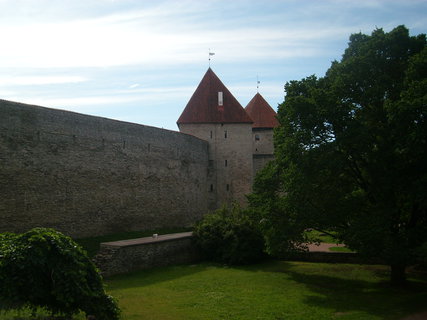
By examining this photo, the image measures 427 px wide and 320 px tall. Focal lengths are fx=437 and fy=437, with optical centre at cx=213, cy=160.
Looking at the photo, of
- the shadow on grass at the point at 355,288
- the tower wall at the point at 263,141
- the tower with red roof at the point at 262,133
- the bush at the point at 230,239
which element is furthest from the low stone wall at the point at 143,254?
the tower wall at the point at 263,141

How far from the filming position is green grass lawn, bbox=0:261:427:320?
9328mm

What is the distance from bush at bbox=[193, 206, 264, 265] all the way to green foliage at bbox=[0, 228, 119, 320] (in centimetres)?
885

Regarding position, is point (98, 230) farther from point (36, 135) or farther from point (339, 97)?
point (339, 97)

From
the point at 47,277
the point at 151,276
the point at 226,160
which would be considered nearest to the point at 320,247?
the point at 151,276

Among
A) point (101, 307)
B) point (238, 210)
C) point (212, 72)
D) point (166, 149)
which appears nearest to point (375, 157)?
point (238, 210)

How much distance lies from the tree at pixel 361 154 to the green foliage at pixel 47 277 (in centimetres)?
674

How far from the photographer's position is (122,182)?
1886 centimetres

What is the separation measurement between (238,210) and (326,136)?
20.4 ft

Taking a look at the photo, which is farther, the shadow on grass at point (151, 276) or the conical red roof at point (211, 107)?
the conical red roof at point (211, 107)

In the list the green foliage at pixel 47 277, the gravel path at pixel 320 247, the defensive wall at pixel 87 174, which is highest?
the defensive wall at pixel 87 174

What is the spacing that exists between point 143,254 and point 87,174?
4434 millimetres

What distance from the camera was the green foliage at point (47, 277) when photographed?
21.9ft

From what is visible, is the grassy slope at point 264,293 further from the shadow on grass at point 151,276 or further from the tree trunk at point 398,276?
the tree trunk at point 398,276

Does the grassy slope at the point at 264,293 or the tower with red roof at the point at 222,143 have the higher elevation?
the tower with red roof at the point at 222,143
